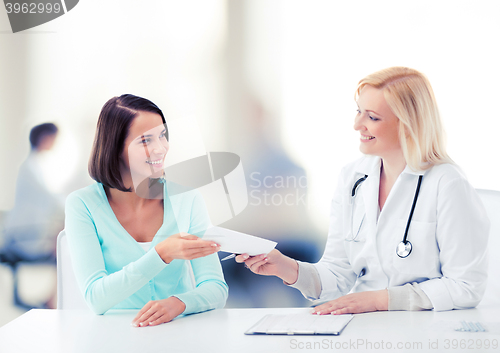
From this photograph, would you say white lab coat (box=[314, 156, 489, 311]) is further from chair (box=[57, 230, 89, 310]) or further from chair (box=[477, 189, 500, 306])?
chair (box=[57, 230, 89, 310])

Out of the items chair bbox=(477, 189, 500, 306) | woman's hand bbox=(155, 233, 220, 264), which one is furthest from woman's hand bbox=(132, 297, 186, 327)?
chair bbox=(477, 189, 500, 306)

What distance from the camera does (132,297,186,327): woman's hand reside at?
3.84ft

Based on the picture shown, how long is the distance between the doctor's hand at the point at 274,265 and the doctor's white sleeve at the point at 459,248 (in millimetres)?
393

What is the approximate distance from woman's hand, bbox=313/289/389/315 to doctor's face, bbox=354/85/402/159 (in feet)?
→ 1.55

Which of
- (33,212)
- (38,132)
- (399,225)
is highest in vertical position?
(38,132)

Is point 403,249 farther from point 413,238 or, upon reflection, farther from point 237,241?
point 237,241

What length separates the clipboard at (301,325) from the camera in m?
1.04

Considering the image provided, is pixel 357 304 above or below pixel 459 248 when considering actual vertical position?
below

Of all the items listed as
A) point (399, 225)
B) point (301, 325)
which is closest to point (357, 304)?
point (301, 325)

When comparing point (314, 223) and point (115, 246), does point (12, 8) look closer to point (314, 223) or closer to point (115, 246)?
point (115, 246)

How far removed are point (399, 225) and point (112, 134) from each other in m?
0.99

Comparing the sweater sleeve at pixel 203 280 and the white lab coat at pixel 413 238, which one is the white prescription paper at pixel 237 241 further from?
the white lab coat at pixel 413 238

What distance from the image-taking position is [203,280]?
57.4 inches

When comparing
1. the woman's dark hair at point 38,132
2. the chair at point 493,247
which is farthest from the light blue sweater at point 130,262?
the woman's dark hair at point 38,132
